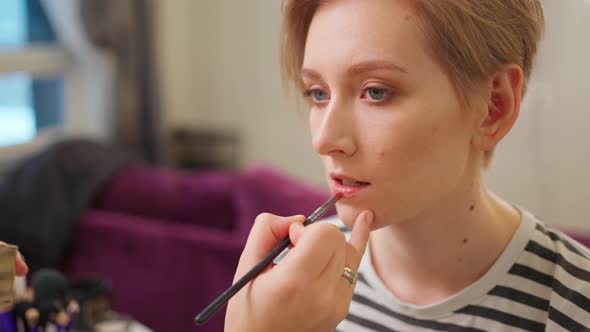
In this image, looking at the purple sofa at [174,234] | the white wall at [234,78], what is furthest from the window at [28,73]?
the purple sofa at [174,234]

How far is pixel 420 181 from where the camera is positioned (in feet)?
2.45

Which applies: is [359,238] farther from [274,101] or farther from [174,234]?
[274,101]

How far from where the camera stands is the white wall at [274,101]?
220cm

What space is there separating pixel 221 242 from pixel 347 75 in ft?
4.28

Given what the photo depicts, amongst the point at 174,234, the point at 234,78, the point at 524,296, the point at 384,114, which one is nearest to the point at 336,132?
the point at 384,114

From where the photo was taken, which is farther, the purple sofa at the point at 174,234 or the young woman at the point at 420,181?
the purple sofa at the point at 174,234

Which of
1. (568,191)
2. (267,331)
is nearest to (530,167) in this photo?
(568,191)

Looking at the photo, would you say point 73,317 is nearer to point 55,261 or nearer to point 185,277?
point 185,277

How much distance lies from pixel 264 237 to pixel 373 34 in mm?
254

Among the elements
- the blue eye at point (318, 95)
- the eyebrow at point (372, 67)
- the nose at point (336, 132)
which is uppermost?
the eyebrow at point (372, 67)

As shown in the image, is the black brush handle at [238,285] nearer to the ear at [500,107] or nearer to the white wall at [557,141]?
the ear at [500,107]

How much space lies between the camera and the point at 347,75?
73 centimetres

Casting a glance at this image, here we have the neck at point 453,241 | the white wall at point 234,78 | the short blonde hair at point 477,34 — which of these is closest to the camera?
the short blonde hair at point 477,34

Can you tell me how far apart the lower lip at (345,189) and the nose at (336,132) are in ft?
0.13
